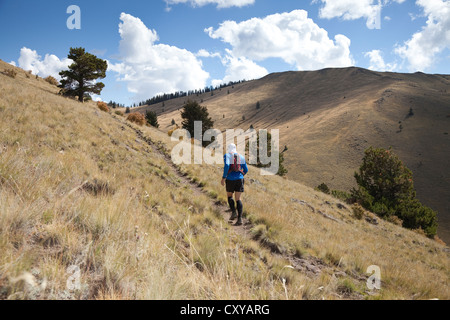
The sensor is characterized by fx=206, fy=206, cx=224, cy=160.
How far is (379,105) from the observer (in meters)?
85.6

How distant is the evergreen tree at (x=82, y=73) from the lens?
77.0 ft

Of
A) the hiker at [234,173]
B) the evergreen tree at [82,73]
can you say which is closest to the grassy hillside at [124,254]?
the hiker at [234,173]

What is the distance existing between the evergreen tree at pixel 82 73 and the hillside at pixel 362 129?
51.7 metres

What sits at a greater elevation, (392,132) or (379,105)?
(379,105)

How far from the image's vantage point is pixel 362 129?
237 feet

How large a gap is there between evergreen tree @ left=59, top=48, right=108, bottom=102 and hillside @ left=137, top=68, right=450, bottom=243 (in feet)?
170

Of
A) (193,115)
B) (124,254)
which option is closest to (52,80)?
(193,115)

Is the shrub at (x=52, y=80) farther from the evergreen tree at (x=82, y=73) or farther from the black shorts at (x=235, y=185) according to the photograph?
the black shorts at (x=235, y=185)

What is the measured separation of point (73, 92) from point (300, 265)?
98.6 ft

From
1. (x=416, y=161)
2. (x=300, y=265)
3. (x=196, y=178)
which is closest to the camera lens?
(x=300, y=265)
